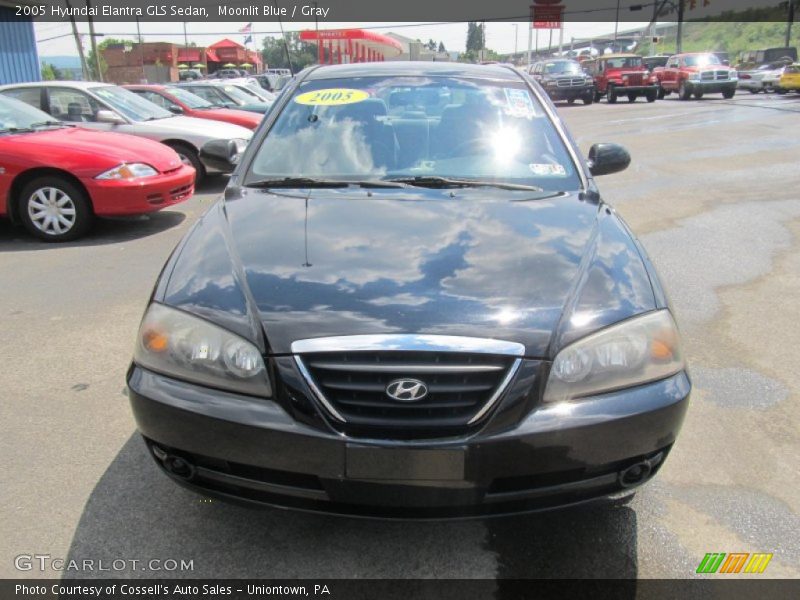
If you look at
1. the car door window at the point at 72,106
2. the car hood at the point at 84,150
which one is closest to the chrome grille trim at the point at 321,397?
the car hood at the point at 84,150

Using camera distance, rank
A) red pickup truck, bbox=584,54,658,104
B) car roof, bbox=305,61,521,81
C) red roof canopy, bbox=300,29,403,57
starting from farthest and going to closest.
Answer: red roof canopy, bbox=300,29,403,57 < red pickup truck, bbox=584,54,658,104 < car roof, bbox=305,61,521,81

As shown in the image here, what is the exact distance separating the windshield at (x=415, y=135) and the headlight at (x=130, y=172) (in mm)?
3695

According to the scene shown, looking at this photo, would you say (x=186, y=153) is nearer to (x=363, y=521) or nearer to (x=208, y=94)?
(x=208, y=94)

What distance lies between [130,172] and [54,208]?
820 mm

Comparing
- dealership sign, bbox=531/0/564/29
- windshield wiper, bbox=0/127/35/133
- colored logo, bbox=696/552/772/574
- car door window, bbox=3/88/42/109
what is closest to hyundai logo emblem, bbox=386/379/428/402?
colored logo, bbox=696/552/772/574

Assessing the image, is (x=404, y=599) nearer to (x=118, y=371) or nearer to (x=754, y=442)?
(x=754, y=442)

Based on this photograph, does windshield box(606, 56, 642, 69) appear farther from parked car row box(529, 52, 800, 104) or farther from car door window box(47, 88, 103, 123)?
car door window box(47, 88, 103, 123)

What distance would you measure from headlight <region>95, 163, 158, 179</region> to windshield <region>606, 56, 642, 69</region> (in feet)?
88.5

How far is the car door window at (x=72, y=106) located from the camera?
29.8ft

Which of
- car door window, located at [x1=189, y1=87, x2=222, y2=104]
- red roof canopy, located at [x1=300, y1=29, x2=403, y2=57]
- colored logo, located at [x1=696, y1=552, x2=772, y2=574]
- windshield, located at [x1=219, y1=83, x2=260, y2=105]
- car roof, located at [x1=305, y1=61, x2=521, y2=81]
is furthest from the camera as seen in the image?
red roof canopy, located at [x1=300, y1=29, x2=403, y2=57]

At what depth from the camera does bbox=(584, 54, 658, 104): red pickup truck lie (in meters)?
28.3

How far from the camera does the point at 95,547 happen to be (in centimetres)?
232

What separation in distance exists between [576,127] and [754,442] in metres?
15.9

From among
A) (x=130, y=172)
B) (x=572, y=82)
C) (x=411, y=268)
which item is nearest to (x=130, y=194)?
(x=130, y=172)
